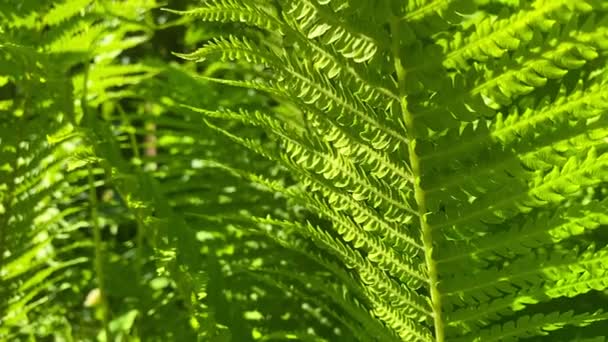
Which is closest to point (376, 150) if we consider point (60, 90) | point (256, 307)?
point (60, 90)

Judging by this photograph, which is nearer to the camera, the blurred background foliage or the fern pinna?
the fern pinna

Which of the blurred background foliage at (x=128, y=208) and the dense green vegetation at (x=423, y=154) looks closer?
the dense green vegetation at (x=423, y=154)

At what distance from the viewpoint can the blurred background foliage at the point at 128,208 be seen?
68cm

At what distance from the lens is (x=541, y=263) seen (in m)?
0.51

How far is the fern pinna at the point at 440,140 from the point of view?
46 cm

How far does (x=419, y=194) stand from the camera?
526 mm

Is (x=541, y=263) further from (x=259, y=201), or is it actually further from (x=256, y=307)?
(x=259, y=201)

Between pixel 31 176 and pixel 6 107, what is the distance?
0.10 m

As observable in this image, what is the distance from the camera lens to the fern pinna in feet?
1.52

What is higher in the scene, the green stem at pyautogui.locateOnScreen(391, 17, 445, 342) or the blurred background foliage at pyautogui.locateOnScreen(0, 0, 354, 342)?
the blurred background foliage at pyautogui.locateOnScreen(0, 0, 354, 342)

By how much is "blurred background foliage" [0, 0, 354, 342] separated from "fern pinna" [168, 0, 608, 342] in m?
0.10

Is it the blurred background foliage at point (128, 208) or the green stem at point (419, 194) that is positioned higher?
the blurred background foliage at point (128, 208)

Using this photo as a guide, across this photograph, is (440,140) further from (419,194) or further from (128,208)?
(128,208)

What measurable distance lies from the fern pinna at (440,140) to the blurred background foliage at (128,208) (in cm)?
10
